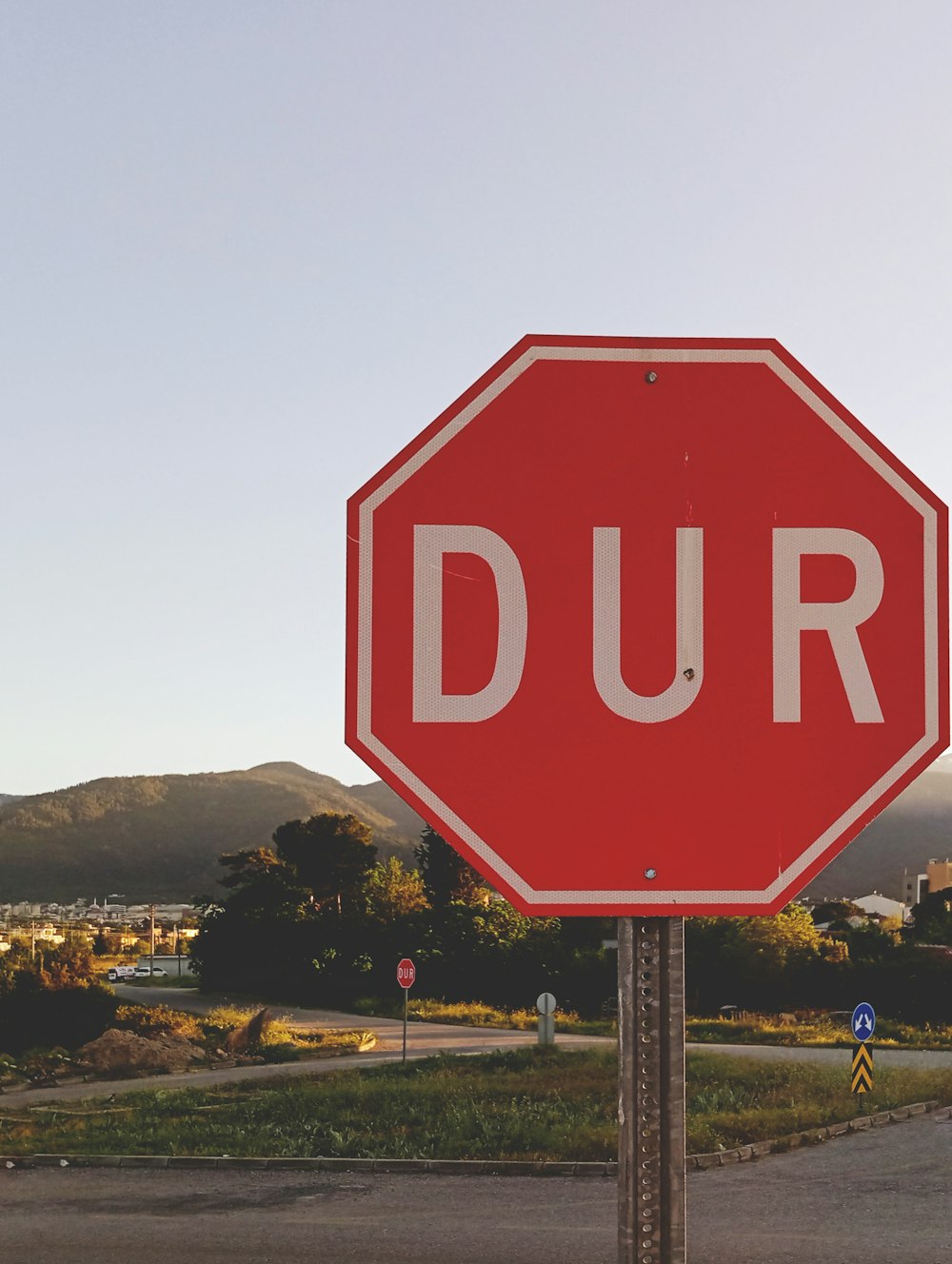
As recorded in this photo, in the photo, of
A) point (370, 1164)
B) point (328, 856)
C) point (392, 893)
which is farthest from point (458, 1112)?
point (392, 893)

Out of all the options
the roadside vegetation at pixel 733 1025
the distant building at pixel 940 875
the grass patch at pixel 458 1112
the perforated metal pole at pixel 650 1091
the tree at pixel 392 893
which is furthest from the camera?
the distant building at pixel 940 875

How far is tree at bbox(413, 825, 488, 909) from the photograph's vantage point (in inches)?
2049

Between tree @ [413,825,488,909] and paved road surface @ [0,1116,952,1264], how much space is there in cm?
3415

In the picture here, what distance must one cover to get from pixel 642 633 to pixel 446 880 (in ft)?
178

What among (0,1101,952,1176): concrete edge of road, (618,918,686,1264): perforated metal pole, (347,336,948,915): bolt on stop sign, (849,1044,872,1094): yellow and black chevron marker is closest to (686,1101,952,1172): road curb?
(0,1101,952,1176): concrete edge of road

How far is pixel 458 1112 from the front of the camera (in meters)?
19.5

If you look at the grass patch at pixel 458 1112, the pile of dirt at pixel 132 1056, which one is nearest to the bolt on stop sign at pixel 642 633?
the grass patch at pixel 458 1112

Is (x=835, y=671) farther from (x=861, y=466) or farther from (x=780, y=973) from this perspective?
(x=780, y=973)

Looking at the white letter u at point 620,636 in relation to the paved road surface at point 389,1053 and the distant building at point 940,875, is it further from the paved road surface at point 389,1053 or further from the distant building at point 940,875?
the distant building at point 940,875

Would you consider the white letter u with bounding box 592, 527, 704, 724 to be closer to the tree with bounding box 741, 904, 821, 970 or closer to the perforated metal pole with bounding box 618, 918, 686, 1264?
the perforated metal pole with bounding box 618, 918, 686, 1264

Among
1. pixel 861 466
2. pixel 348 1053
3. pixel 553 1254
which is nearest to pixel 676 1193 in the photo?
pixel 861 466

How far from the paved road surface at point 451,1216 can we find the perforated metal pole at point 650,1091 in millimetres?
11073

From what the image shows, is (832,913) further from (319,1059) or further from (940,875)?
(319,1059)

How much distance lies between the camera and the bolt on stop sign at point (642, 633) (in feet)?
6.19
